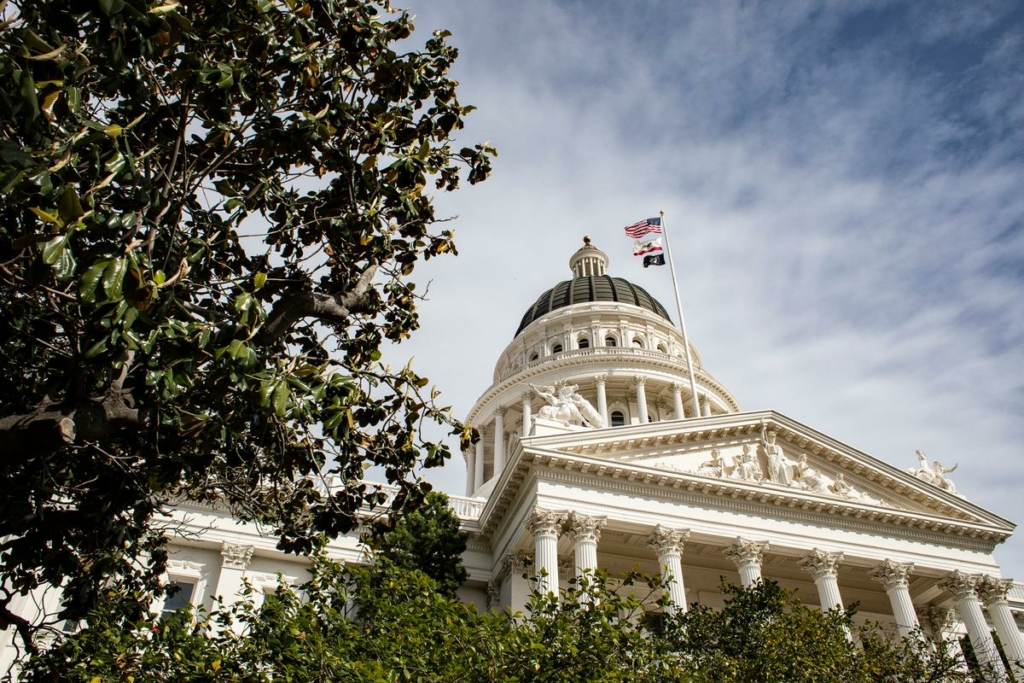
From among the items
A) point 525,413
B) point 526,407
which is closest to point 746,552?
point 525,413

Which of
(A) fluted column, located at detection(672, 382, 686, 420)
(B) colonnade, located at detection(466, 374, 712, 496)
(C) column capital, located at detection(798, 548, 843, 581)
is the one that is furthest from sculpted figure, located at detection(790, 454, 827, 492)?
(A) fluted column, located at detection(672, 382, 686, 420)

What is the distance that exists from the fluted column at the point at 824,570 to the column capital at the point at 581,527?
8.67 m

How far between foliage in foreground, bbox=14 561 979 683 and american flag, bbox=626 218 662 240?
2998cm

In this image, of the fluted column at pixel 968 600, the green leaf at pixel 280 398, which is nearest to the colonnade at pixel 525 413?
the fluted column at pixel 968 600

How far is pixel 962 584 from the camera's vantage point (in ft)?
97.0

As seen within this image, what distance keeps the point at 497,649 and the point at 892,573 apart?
945 inches

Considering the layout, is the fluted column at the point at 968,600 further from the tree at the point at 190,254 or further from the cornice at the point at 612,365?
the tree at the point at 190,254

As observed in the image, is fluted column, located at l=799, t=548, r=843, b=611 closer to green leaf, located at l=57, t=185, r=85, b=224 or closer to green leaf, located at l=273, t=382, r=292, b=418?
green leaf, located at l=273, t=382, r=292, b=418

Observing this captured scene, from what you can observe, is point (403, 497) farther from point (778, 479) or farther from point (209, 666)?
point (778, 479)

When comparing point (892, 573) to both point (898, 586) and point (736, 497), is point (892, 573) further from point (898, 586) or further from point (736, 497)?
point (736, 497)

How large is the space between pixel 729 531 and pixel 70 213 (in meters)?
26.0

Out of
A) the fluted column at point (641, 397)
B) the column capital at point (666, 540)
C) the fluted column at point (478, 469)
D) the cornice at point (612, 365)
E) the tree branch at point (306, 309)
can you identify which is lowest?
the tree branch at point (306, 309)

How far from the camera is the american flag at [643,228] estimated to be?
148 ft

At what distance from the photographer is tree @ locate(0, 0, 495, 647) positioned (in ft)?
20.3
